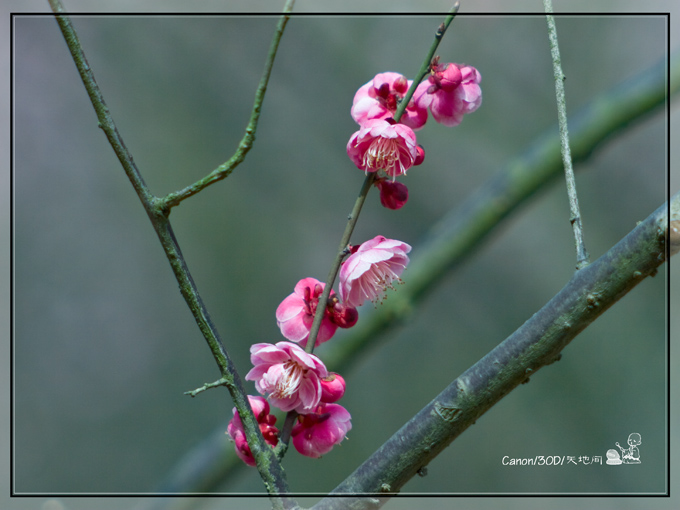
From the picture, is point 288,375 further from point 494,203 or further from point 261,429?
point 494,203

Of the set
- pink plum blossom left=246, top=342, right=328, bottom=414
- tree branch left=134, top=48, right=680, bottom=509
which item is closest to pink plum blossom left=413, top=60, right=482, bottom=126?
pink plum blossom left=246, top=342, right=328, bottom=414

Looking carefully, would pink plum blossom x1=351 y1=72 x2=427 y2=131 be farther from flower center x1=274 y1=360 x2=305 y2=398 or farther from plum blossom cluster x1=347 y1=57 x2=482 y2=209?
flower center x1=274 y1=360 x2=305 y2=398

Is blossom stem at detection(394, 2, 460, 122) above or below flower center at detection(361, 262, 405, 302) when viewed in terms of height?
above

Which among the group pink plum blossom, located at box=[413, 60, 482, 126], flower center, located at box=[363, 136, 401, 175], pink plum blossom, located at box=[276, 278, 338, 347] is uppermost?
pink plum blossom, located at box=[413, 60, 482, 126]

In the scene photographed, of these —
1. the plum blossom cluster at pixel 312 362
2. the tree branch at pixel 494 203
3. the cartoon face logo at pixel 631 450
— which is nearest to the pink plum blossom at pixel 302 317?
the plum blossom cluster at pixel 312 362

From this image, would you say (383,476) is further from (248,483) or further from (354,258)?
(248,483)

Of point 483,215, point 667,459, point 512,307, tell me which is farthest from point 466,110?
point 512,307
